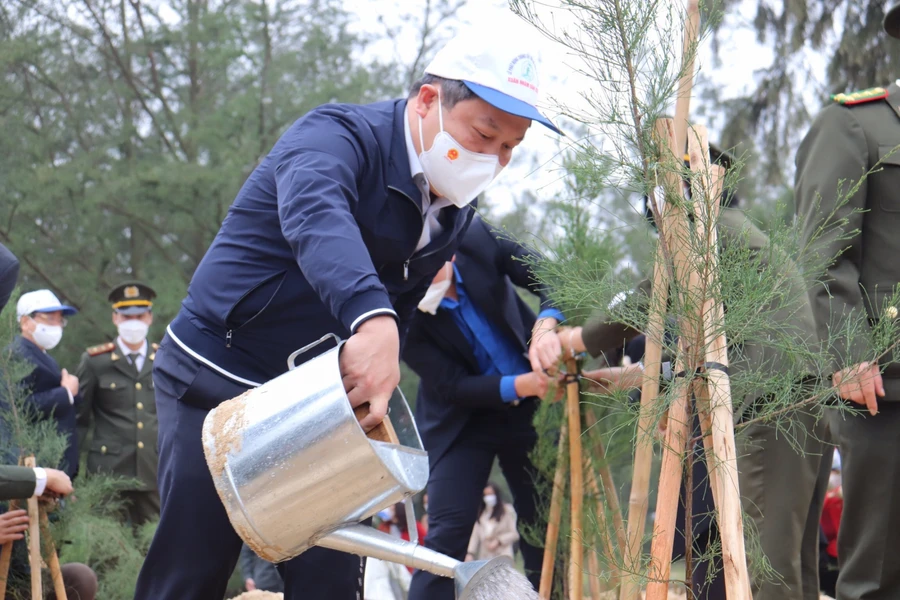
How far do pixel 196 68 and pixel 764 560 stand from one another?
974 centimetres

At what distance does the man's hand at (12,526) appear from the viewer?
165 inches

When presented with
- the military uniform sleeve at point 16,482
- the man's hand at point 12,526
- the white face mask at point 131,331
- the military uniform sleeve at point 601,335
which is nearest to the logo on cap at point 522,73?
the military uniform sleeve at point 601,335

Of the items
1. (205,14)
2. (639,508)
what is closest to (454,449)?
(639,508)

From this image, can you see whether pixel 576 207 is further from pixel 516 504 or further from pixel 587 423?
pixel 516 504

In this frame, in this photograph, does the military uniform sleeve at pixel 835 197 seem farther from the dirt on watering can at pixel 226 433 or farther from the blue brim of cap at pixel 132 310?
the blue brim of cap at pixel 132 310

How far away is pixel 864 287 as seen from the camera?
3.20m

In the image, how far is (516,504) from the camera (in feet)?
14.4

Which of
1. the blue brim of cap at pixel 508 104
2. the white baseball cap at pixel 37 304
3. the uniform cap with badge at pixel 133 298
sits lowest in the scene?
the uniform cap with badge at pixel 133 298

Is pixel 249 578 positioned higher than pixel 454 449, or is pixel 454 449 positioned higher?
pixel 454 449

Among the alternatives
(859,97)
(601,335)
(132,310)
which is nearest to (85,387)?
(132,310)

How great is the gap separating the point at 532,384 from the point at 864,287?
132cm

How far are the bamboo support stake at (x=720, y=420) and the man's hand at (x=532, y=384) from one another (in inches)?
66.7

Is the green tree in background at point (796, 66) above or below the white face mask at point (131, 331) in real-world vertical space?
above

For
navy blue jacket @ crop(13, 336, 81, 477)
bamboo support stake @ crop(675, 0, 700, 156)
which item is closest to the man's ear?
bamboo support stake @ crop(675, 0, 700, 156)
